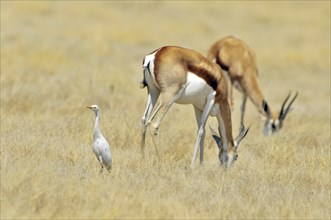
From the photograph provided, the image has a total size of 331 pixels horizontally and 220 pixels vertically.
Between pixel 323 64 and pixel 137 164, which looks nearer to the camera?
pixel 137 164

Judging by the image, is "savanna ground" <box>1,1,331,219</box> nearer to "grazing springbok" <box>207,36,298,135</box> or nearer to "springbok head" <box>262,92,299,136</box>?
"springbok head" <box>262,92,299,136</box>

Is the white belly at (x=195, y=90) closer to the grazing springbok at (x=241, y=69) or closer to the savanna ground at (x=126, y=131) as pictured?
the savanna ground at (x=126, y=131)

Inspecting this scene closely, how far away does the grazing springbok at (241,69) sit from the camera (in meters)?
12.3

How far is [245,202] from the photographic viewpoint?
6.04 metres

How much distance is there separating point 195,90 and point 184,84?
166 millimetres

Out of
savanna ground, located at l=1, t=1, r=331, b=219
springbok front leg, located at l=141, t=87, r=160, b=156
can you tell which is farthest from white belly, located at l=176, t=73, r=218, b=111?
savanna ground, located at l=1, t=1, r=331, b=219

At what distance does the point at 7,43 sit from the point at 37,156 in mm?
9413

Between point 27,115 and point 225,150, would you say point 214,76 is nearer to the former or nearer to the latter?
point 225,150

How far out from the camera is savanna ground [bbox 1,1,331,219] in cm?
550

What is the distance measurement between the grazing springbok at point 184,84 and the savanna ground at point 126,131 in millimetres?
431

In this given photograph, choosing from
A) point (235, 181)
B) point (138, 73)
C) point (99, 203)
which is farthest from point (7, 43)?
point (99, 203)

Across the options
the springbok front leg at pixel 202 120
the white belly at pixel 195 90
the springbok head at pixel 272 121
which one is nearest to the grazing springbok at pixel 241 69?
the springbok head at pixel 272 121

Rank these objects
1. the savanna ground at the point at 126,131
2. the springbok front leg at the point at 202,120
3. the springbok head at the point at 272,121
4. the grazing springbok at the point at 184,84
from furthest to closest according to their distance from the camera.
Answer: the springbok head at the point at 272,121 < the springbok front leg at the point at 202,120 < the grazing springbok at the point at 184,84 < the savanna ground at the point at 126,131

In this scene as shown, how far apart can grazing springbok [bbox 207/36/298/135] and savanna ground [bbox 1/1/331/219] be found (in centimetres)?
37
